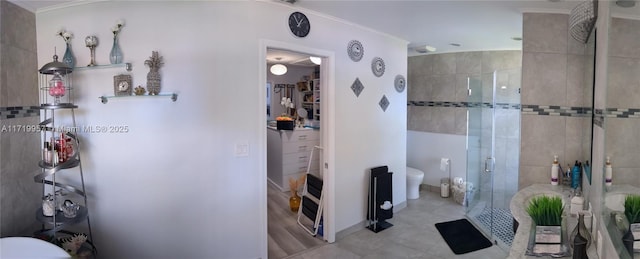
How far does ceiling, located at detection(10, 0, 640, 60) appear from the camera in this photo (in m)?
2.44

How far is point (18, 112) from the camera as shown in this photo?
6.70ft

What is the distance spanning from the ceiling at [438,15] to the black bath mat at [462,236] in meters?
2.13

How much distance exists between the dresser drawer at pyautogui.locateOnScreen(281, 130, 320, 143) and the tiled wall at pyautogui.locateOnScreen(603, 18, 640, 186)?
381cm

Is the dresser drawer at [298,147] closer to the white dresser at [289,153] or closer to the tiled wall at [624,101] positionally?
the white dresser at [289,153]

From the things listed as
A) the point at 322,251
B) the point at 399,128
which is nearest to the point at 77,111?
the point at 322,251

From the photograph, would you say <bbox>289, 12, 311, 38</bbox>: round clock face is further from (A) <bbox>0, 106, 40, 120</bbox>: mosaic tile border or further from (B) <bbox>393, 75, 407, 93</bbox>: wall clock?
(A) <bbox>0, 106, 40, 120</bbox>: mosaic tile border

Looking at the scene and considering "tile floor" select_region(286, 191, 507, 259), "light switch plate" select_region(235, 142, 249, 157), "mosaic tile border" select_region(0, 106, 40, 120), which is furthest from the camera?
"tile floor" select_region(286, 191, 507, 259)

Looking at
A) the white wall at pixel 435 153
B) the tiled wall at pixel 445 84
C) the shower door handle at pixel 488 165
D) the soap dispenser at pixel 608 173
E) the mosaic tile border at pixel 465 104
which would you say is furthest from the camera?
the white wall at pixel 435 153

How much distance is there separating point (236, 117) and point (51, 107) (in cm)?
111

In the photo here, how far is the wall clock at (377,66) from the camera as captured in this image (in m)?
3.42

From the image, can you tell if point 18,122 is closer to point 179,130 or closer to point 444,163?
point 179,130

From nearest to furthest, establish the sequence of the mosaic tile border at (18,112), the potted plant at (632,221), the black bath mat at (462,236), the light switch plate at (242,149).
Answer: the potted plant at (632,221) → the mosaic tile border at (18,112) → the light switch plate at (242,149) → the black bath mat at (462,236)

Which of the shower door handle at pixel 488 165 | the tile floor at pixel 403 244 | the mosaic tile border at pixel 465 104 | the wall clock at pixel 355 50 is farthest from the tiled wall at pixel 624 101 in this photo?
the mosaic tile border at pixel 465 104

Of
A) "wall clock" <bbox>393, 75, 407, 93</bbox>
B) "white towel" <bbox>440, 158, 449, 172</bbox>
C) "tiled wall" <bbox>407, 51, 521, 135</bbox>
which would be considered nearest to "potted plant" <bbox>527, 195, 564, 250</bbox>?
"wall clock" <bbox>393, 75, 407, 93</bbox>
